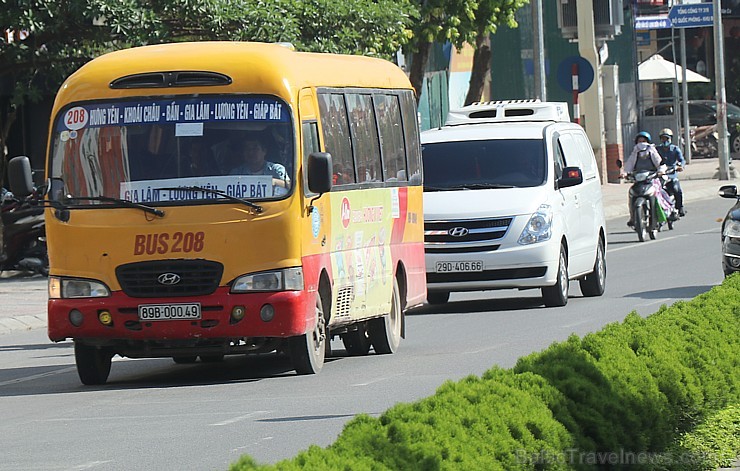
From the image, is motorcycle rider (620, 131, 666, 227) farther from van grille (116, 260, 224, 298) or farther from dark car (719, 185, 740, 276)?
van grille (116, 260, 224, 298)

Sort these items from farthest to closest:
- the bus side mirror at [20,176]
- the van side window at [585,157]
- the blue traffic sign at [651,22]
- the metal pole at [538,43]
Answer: the blue traffic sign at [651,22] → the metal pole at [538,43] → the van side window at [585,157] → the bus side mirror at [20,176]

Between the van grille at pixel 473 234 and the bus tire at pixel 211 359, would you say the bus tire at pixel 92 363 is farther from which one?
the van grille at pixel 473 234

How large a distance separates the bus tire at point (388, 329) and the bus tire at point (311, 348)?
65.1 inches

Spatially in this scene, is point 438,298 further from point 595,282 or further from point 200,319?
point 200,319

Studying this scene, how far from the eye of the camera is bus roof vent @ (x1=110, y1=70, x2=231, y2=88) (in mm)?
13336

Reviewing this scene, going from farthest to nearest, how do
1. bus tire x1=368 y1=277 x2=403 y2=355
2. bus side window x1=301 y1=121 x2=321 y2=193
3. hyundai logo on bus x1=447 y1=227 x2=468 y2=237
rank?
hyundai logo on bus x1=447 y1=227 x2=468 y2=237
bus tire x1=368 y1=277 x2=403 y2=355
bus side window x1=301 y1=121 x2=321 y2=193

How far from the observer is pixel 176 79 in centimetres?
1336

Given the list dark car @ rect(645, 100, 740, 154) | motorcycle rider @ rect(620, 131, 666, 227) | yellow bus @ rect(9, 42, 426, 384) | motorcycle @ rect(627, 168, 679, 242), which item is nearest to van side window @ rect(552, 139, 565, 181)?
yellow bus @ rect(9, 42, 426, 384)

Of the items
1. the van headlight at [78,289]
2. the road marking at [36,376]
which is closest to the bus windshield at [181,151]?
the van headlight at [78,289]

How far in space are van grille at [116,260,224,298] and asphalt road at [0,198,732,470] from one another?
75 centimetres

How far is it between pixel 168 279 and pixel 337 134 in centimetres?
220

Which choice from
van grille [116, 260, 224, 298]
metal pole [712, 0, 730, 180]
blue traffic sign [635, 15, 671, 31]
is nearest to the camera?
van grille [116, 260, 224, 298]

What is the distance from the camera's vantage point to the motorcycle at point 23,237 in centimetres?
2562

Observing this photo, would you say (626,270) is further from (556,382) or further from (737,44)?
(737,44)
